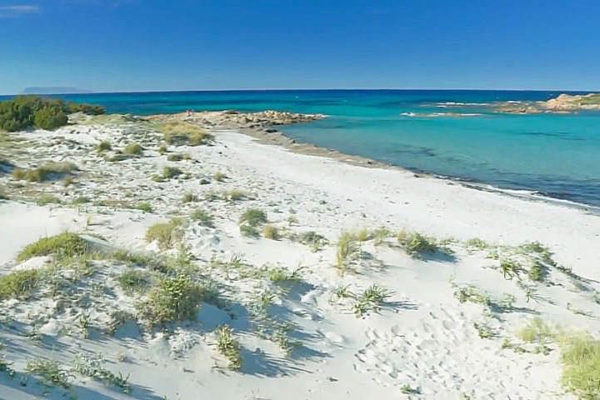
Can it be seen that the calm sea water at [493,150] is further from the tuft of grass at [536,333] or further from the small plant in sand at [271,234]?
the small plant in sand at [271,234]

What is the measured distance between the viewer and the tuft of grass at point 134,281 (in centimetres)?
650

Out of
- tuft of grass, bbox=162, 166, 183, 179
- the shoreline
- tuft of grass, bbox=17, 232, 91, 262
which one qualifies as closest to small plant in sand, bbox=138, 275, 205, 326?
tuft of grass, bbox=17, 232, 91, 262

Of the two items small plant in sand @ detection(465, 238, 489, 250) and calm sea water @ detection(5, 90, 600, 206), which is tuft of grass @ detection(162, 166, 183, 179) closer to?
small plant in sand @ detection(465, 238, 489, 250)

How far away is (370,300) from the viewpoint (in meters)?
7.49

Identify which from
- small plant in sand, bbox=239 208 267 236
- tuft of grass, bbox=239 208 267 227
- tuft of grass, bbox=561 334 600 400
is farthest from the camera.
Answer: tuft of grass, bbox=239 208 267 227

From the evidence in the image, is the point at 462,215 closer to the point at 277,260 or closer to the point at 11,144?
the point at 277,260

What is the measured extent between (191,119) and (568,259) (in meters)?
44.5

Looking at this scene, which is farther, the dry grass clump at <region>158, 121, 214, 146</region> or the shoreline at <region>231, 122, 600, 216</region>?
the dry grass clump at <region>158, 121, 214, 146</region>

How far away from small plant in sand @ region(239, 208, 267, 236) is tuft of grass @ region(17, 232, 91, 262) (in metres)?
3.47

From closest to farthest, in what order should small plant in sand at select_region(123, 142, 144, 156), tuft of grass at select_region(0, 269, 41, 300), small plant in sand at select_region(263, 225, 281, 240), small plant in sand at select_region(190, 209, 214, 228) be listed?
tuft of grass at select_region(0, 269, 41, 300) < small plant in sand at select_region(263, 225, 281, 240) < small plant in sand at select_region(190, 209, 214, 228) < small plant in sand at select_region(123, 142, 144, 156)

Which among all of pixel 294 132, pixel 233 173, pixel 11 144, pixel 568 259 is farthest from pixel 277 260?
pixel 294 132

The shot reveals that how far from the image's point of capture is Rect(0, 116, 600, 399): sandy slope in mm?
5398

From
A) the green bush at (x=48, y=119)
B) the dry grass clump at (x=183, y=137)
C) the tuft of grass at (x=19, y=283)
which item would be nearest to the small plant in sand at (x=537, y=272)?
the tuft of grass at (x=19, y=283)

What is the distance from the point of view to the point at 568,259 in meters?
11.8
